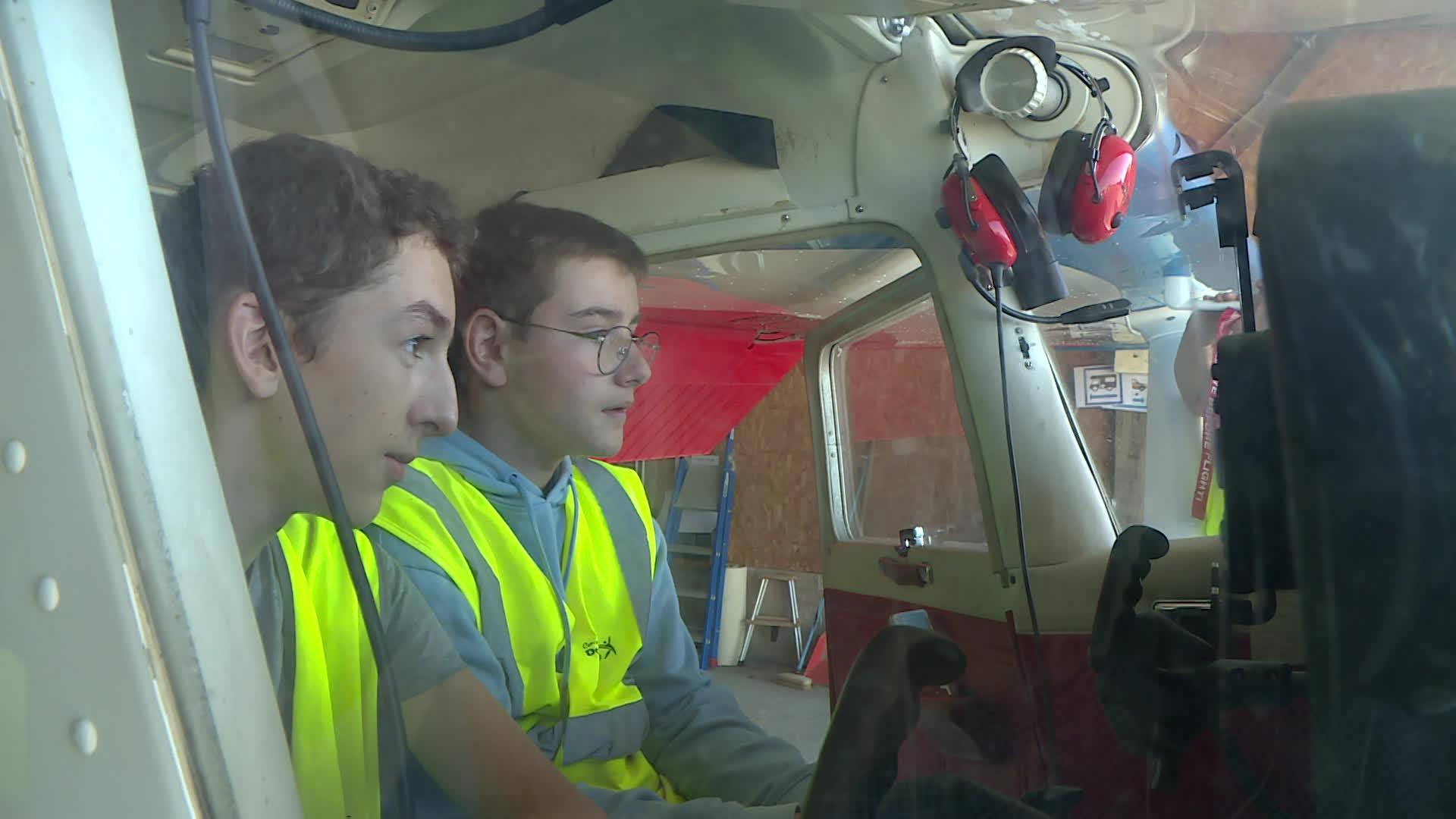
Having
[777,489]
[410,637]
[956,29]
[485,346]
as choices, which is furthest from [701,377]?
[956,29]

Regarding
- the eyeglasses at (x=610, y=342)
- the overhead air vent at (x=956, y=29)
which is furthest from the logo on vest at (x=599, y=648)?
the overhead air vent at (x=956, y=29)

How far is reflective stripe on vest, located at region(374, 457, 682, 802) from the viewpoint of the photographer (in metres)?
0.75

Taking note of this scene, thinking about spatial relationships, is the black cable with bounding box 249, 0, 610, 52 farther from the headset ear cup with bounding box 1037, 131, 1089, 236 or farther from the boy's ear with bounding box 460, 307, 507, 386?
the headset ear cup with bounding box 1037, 131, 1089, 236

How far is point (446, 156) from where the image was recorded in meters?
0.80

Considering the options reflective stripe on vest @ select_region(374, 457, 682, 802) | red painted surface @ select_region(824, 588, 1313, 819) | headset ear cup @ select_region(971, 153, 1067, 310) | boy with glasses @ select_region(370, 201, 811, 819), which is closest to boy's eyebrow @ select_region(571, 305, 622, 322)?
boy with glasses @ select_region(370, 201, 811, 819)

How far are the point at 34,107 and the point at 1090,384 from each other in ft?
2.95

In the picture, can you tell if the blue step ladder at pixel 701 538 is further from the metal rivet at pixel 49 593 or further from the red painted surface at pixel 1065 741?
the metal rivet at pixel 49 593

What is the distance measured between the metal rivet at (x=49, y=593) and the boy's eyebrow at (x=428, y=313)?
0.28 metres

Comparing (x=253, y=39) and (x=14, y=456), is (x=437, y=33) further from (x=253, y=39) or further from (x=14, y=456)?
(x=14, y=456)

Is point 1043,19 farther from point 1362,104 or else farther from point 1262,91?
point 1362,104

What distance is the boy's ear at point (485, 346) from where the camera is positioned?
754mm

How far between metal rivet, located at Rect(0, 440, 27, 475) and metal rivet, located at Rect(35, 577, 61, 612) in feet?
0.23

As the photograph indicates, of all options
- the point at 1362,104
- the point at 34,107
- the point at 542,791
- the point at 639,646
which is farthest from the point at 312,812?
the point at 1362,104

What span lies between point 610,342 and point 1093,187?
53 centimetres
